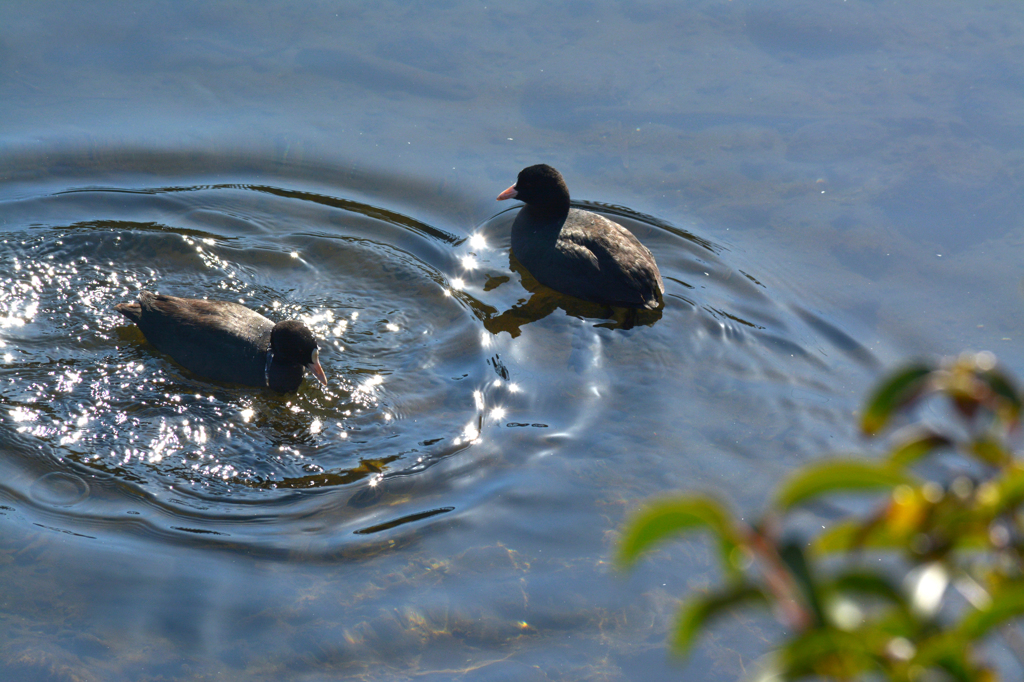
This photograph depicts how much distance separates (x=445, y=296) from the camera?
802cm

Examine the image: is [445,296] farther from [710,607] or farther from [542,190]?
[710,607]

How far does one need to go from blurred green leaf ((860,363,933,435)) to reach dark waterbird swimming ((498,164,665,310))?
6.89 m

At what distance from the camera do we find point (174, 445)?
6.18 m

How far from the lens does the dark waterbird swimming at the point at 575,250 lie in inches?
312

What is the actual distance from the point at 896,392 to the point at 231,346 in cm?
632

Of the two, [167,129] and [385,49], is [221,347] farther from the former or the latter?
[385,49]

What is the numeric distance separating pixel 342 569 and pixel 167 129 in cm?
611

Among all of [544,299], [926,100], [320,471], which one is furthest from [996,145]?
[320,471]

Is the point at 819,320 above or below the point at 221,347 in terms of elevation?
below

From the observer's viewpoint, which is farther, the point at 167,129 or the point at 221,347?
the point at 167,129

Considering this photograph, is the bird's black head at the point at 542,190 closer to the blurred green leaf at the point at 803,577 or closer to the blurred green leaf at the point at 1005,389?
the blurred green leaf at the point at 1005,389

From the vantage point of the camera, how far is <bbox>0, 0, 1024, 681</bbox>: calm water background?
513 centimetres

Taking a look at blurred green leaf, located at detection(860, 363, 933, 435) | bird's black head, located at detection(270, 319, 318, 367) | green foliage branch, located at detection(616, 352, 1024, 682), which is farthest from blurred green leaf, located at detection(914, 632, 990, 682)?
bird's black head, located at detection(270, 319, 318, 367)

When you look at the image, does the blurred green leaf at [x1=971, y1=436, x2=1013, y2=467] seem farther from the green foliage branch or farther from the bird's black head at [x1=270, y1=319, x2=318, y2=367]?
the bird's black head at [x1=270, y1=319, x2=318, y2=367]
